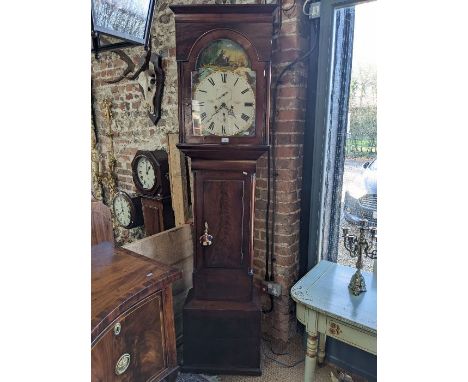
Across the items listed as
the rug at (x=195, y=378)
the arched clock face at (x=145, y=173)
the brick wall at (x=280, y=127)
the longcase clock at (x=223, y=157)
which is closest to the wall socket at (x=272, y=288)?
the brick wall at (x=280, y=127)

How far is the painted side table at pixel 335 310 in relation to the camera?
51.9 inches

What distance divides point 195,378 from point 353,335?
2.92 feet

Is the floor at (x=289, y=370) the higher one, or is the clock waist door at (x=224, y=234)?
the clock waist door at (x=224, y=234)

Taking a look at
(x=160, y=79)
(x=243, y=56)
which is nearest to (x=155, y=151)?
(x=160, y=79)

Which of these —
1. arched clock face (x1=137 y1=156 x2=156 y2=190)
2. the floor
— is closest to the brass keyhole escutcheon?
the floor

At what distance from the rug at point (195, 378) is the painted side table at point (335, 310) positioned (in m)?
0.50

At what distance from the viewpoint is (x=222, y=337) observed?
1654 mm

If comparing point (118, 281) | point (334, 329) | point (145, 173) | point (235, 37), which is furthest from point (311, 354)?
point (145, 173)

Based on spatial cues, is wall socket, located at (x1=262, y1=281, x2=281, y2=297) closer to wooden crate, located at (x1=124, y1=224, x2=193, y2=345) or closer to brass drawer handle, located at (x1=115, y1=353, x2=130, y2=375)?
wooden crate, located at (x1=124, y1=224, x2=193, y2=345)

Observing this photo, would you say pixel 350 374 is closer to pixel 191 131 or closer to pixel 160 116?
pixel 191 131

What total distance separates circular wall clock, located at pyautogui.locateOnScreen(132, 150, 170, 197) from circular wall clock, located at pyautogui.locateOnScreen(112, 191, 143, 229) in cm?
Answer: 14

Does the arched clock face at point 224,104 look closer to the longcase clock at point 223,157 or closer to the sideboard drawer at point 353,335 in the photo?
the longcase clock at point 223,157
